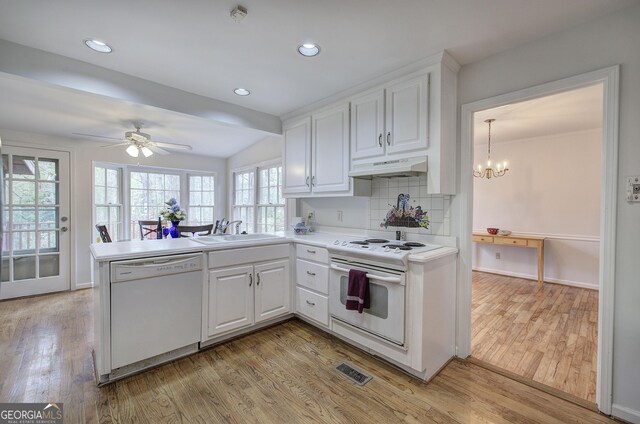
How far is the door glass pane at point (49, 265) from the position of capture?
3.81 meters

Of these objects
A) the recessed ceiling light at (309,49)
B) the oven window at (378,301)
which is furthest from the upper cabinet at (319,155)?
the oven window at (378,301)

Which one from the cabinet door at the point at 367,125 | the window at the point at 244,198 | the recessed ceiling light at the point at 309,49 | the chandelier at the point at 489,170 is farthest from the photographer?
the window at the point at 244,198

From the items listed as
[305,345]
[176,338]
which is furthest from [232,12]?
[305,345]

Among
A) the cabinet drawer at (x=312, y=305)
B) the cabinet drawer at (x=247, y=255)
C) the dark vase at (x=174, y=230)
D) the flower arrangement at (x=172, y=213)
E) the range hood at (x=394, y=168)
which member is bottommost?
the cabinet drawer at (x=312, y=305)

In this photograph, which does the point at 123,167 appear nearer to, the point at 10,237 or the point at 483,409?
the point at 10,237

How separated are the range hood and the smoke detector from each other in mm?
1443

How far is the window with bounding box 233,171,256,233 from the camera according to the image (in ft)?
16.5

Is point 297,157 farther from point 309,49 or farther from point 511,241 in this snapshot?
point 511,241

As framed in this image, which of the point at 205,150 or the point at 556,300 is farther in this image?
the point at 205,150

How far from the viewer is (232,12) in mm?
1672

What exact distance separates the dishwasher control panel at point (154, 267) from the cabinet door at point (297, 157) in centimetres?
145

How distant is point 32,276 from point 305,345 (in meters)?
3.86

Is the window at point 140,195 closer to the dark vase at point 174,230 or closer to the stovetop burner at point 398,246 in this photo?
the dark vase at point 174,230

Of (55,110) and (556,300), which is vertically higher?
(55,110)
